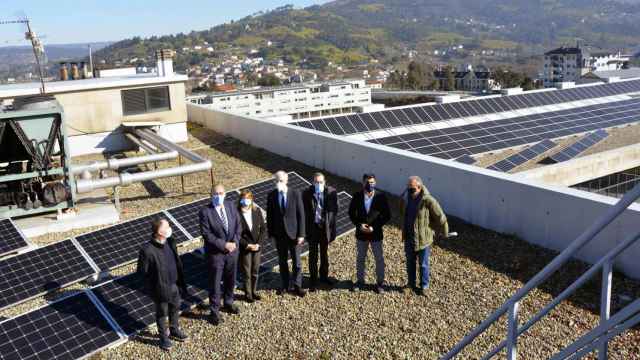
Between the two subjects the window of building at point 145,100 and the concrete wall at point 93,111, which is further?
the window of building at point 145,100

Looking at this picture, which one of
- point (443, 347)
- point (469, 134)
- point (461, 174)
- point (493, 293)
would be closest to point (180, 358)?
point (443, 347)

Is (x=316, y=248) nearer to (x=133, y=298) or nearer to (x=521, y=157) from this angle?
(x=133, y=298)

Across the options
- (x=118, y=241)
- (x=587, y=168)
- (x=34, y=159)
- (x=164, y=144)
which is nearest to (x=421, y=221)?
(x=118, y=241)

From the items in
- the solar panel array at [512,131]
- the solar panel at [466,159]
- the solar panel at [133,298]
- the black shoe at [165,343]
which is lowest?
the black shoe at [165,343]

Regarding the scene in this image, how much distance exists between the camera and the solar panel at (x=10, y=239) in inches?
365

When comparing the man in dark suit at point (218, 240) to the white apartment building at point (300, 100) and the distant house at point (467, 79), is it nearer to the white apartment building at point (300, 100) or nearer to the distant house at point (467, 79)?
the white apartment building at point (300, 100)

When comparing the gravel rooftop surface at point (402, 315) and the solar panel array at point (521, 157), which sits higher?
the solar panel array at point (521, 157)

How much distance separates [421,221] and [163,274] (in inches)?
138

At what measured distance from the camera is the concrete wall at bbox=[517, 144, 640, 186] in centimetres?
1383

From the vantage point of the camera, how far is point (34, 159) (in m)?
11.6

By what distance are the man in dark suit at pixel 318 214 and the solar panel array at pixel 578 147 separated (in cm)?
1077

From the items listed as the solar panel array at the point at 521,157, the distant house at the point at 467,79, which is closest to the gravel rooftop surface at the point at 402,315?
the solar panel array at the point at 521,157

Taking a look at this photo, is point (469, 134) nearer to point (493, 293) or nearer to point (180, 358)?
point (493, 293)

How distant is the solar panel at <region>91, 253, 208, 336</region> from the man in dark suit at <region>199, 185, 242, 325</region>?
0.65 m
